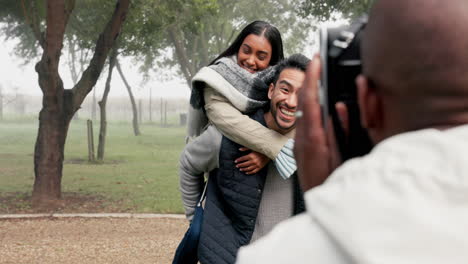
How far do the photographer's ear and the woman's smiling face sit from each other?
2.27 m

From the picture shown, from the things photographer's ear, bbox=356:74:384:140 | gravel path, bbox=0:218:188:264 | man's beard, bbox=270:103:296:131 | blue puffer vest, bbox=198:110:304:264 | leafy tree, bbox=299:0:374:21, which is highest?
leafy tree, bbox=299:0:374:21

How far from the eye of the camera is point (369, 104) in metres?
0.85

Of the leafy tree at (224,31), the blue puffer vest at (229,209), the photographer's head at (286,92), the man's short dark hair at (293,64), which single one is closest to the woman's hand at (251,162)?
the blue puffer vest at (229,209)

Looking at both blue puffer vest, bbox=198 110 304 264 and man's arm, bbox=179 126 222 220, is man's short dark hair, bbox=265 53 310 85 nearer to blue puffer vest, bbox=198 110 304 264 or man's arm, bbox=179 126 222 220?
blue puffer vest, bbox=198 110 304 264

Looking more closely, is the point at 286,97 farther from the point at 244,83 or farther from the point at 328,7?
the point at 328,7

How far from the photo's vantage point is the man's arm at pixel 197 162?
2873 mm

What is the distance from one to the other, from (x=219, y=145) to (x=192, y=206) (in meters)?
0.43

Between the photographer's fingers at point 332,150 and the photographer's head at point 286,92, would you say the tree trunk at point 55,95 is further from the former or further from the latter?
the photographer's fingers at point 332,150

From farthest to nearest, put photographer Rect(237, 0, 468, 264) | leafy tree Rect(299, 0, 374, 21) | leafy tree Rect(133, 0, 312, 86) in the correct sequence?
leafy tree Rect(133, 0, 312, 86), leafy tree Rect(299, 0, 374, 21), photographer Rect(237, 0, 468, 264)

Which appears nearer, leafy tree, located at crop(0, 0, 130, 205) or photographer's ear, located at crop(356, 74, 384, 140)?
photographer's ear, located at crop(356, 74, 384, 140)

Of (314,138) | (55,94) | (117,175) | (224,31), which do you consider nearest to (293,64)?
(314,138)

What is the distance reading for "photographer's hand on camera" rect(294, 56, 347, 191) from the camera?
1.01 meters


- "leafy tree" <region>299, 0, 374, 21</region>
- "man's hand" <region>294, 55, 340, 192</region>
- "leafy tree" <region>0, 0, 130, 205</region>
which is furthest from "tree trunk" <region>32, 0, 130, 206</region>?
"man's hand" <region>294, 55, 340, 192</region>

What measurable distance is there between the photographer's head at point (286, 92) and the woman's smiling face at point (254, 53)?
0.98 feet
